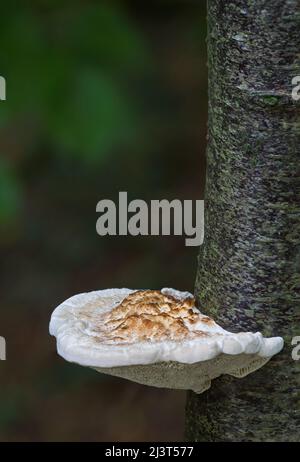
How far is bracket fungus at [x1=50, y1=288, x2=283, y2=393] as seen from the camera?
136cm

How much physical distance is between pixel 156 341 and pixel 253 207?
0.32 meters

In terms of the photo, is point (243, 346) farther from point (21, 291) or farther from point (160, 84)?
Answer: point (160, 84)

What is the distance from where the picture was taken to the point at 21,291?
544cm

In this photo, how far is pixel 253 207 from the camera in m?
1.51

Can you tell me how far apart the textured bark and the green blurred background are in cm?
141

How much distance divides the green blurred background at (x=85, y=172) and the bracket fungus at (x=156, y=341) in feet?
4.40

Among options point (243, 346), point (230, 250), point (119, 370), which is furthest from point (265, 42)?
point (119, 370)

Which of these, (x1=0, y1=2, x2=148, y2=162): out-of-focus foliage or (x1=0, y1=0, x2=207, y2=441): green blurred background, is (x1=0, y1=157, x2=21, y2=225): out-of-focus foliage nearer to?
(x1=0, y1=0, x2=207, y2=441): green blurred background

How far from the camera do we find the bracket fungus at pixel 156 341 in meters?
1.36
